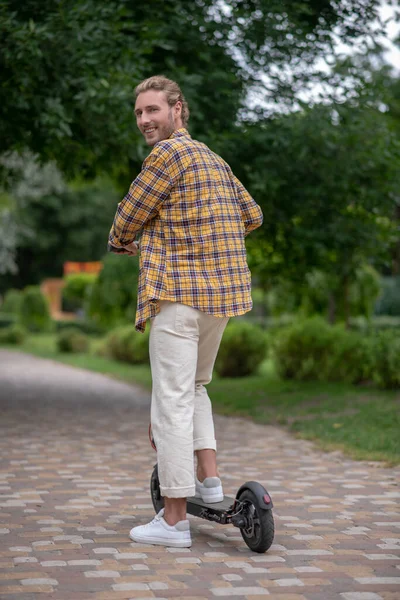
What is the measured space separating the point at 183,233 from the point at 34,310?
105ft

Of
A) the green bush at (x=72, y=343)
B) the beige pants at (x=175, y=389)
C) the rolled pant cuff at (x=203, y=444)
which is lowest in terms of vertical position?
the green bush at (x=72, y=343)

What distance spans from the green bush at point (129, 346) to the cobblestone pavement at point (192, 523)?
32.8 feet

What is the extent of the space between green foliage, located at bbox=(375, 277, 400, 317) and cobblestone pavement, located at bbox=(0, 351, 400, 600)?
17246mm

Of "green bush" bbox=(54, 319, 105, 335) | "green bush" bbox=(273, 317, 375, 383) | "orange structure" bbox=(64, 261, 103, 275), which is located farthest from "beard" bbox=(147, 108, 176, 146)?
"orange structure" bbox=(64, 261, 103, 275)

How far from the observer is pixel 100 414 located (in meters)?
9.92

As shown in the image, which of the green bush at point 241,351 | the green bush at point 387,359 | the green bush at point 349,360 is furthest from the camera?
the green bush at point 241,351

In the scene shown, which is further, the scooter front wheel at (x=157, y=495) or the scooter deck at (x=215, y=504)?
the scooter front wheel at (x=157, y=495)

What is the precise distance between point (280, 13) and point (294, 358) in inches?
218

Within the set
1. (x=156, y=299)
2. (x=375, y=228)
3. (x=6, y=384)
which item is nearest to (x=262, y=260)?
(x=375, y=228)

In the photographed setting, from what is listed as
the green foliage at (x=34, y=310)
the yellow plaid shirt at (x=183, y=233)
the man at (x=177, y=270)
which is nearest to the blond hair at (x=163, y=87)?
the man at (x=177, y=270)

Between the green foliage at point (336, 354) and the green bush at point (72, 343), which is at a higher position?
the green foliage at point (336, 354)

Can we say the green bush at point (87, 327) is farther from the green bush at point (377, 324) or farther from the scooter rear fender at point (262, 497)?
the scooter rear fender at point (262, 497)

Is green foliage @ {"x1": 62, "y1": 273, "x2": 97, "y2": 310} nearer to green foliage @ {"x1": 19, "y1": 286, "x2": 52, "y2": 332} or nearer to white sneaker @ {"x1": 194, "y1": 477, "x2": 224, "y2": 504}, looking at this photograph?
green foliage @ {"x1": 19, "y1": 286, "x2": 52, "y2": 332}

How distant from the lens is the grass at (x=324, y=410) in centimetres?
758
